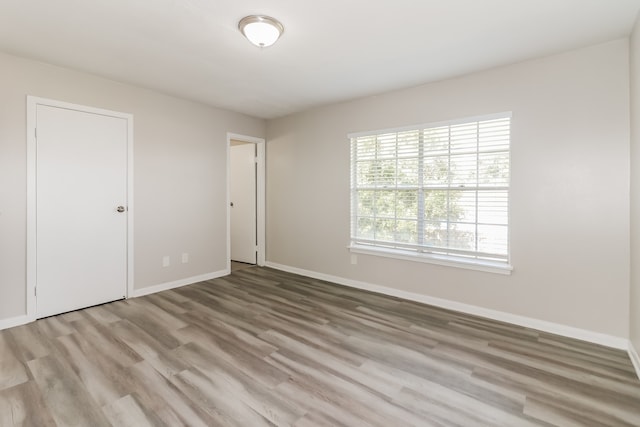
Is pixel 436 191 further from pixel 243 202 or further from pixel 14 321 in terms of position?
pixel 14 321

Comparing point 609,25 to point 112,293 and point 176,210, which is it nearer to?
point 176,210

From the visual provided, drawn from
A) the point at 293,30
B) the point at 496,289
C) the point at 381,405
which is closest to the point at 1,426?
the point at 381,405

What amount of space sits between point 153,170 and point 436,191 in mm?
3366

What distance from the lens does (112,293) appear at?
3.57 m

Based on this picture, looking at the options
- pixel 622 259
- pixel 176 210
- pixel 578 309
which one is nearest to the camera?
pixel 622 259

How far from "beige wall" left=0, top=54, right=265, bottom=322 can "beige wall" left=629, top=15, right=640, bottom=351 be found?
4.35 m

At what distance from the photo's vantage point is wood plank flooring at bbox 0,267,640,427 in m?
1.76

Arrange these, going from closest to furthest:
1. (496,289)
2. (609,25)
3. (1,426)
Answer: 1. (1,426)
2. (609,25)
3. (496,289)

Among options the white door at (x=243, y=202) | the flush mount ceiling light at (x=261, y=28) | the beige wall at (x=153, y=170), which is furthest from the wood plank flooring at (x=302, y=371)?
the flush mount ceiling light at (x=261, y=28)

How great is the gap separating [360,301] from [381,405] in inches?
71.6

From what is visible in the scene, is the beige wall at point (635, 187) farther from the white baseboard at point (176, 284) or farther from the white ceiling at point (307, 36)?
the white baseboard at point (176, 284)

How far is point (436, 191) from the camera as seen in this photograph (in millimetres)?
3486

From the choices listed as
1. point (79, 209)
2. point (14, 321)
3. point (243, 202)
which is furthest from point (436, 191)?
point (14, 321)

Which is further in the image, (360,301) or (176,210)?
(176,210)
